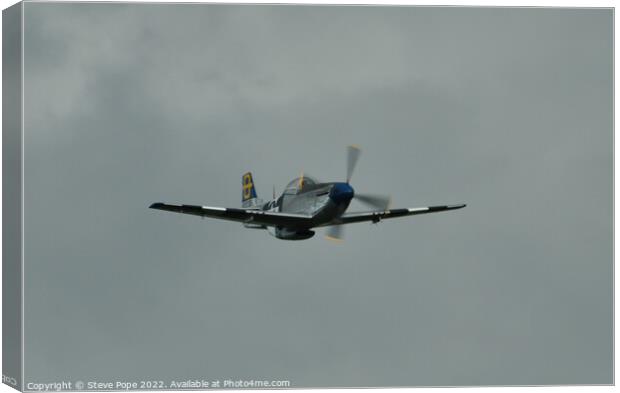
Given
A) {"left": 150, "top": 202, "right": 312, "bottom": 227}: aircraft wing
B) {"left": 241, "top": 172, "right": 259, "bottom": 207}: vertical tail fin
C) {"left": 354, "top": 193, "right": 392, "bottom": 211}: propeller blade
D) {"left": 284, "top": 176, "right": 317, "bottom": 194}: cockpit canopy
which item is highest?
{"left": 241, "top": 172, "right": 259, "bottom": 207}: vertical tail fin

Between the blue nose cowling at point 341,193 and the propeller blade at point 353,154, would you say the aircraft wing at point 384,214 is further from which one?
the propeller blade at point 353,154

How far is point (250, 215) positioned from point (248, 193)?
19.3 ft

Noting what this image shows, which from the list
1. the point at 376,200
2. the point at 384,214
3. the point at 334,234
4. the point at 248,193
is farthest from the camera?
the point at 248,193

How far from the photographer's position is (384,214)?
39.8 m

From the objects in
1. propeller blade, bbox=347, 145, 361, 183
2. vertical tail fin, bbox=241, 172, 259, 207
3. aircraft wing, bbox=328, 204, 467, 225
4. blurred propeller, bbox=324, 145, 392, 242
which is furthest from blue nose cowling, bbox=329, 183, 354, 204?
vertical tail fin, bbox=241, 172, 259, 207

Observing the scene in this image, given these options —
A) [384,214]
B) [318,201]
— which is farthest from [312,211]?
[384,214]

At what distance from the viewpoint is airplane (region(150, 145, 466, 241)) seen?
124 ft

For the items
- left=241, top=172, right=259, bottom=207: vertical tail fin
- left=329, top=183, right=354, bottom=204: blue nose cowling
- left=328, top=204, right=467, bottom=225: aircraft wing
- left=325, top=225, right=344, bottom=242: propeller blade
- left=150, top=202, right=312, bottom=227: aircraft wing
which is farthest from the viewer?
left=241, top=172, right=259, bottom=207: vertical tail fin

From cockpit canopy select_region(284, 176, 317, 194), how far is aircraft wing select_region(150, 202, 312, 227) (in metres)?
0.95

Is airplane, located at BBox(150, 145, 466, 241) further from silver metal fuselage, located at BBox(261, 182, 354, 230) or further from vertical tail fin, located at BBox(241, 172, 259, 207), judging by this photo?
vertical tail fin, located at BBox(241, 172, 259, 207)

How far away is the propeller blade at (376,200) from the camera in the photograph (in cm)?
3809

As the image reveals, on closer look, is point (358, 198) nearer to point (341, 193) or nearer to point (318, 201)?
point (341, 193)

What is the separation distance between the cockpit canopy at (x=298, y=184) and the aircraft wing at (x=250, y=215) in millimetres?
949

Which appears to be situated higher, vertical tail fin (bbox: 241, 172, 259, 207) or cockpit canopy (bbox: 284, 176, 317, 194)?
vertical tail fin (bbox: 241, 172, 259, 207)
